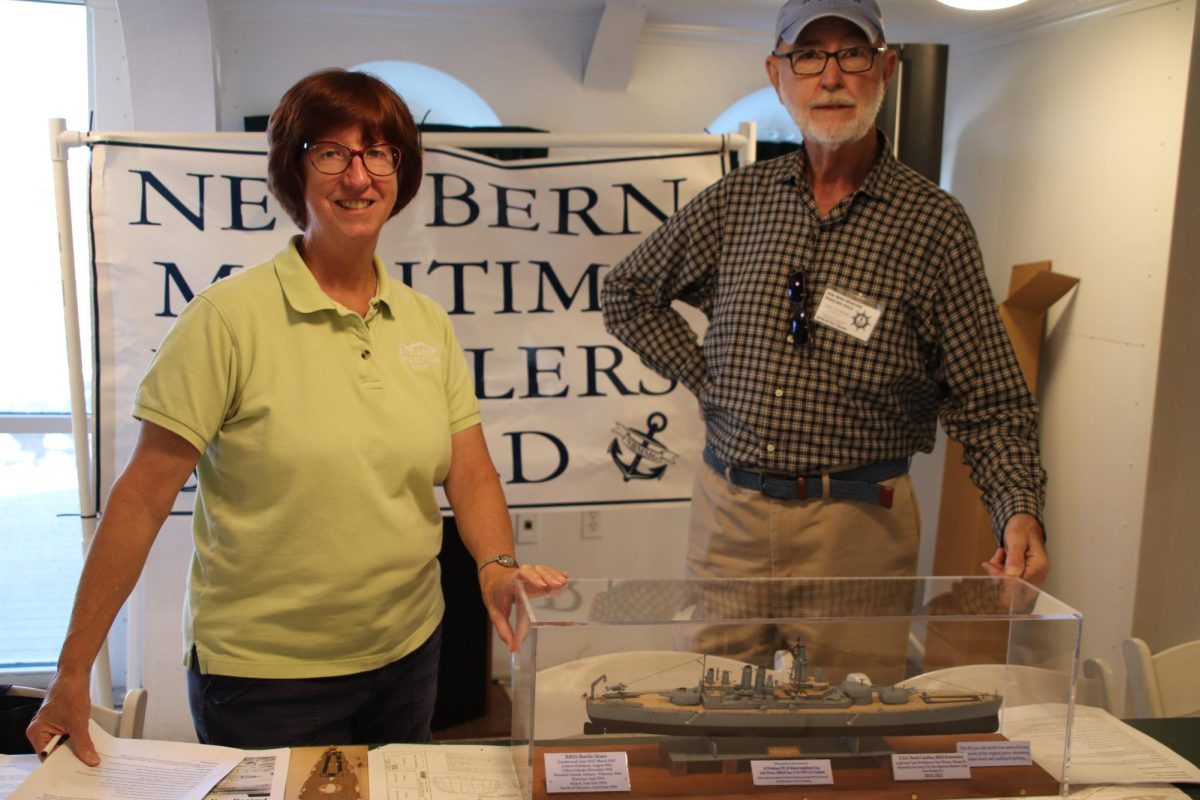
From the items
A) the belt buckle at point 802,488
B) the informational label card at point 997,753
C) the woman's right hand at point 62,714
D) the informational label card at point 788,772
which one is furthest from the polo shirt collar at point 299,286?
the informational label card at point 997,753

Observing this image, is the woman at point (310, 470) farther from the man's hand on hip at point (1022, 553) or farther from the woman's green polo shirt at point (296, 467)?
the man's hand on hip at point (1022, 553)

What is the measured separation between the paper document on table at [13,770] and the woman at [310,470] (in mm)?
116

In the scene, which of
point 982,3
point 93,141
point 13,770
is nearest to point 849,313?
point 982,3

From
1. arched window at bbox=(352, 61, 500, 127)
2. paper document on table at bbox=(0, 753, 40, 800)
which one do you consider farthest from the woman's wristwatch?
arched window at bbox=(352, 61, 500, 127)

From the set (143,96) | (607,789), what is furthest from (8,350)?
(607,789)

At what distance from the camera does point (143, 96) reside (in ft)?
10.2

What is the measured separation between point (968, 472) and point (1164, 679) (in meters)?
1.64

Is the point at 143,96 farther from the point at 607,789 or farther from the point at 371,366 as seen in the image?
the point at 607,789

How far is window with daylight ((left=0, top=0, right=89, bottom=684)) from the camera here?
3.83m

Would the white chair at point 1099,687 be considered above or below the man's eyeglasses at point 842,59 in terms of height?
below

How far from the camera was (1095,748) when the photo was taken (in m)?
1.63

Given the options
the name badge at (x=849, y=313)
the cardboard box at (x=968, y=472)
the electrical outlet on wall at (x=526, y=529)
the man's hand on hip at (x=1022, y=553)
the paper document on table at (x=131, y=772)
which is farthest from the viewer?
the electrical outlet on wall at (x=526, y=529)

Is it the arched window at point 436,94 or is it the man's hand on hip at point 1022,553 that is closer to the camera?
the man's hand on hip at point 1022,553

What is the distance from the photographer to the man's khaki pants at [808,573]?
141cm
